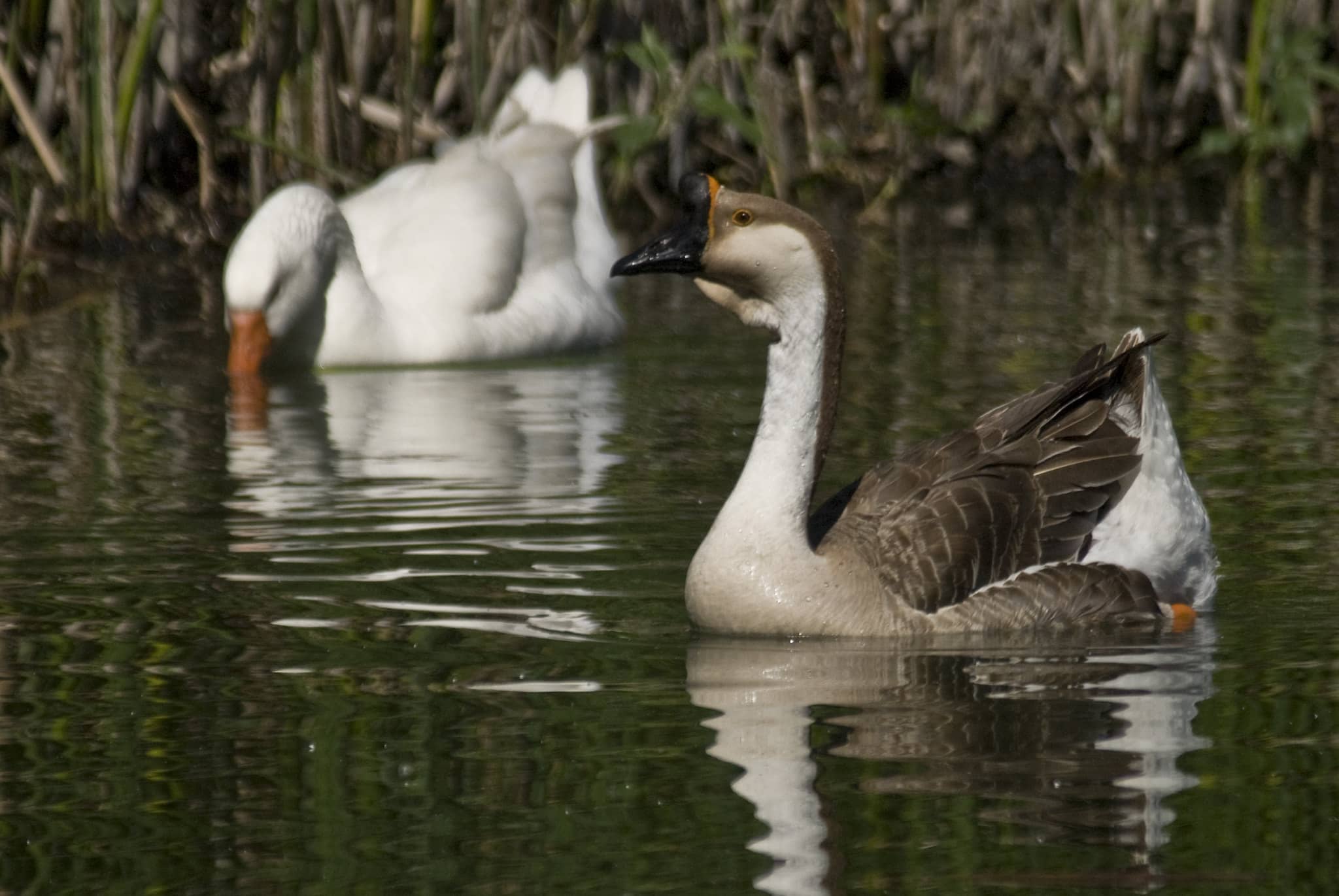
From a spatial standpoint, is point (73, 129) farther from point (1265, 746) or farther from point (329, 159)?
point (1265, 746)

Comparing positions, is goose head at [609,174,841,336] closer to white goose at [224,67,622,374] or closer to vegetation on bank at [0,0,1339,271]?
white goose at [224,67,622,374]

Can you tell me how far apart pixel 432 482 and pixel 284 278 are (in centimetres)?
288

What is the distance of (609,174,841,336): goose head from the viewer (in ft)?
18.9

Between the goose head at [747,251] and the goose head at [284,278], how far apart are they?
4846 mm

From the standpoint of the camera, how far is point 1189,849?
4.25 metres

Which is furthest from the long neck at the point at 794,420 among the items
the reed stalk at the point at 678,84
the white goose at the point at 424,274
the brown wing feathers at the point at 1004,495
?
the reed stalk at the point at 678,84

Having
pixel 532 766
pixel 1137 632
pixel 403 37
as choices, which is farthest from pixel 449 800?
pixel 403 37

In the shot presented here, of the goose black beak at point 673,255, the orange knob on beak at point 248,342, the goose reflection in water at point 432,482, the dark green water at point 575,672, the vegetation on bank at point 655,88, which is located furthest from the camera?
the vegetation on bank at point 655,88

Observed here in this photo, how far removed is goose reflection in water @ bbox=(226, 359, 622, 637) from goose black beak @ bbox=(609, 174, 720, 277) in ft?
3.17

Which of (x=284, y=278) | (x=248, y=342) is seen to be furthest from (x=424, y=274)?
(x=248, y=342)

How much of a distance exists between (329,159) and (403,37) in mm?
853

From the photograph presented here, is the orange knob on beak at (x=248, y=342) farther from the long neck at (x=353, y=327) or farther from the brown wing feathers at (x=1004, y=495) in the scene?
the brown wing feathers at (x=1004, y=495)

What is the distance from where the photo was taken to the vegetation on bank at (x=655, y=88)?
12.6 metres

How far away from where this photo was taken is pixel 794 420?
6.00 m
